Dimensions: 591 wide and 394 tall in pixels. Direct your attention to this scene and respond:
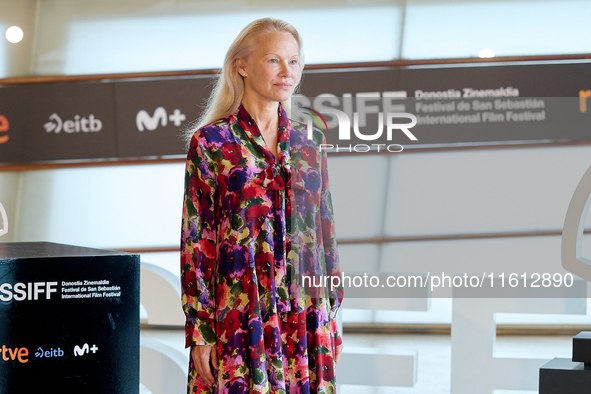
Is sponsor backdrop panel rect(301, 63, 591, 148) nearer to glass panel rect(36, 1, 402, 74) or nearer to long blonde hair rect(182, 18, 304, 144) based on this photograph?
long blonde hair rect(182, 18, 304, 144)

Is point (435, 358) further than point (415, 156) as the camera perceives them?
Yes

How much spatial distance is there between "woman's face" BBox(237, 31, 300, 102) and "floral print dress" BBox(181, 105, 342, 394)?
89mm

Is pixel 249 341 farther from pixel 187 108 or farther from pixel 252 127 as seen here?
pixel 187 108

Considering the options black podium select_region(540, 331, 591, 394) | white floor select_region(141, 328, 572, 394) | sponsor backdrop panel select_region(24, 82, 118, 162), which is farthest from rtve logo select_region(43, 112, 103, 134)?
black podium select_region(540, 331, 591, 394)

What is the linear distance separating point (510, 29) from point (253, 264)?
2964mm

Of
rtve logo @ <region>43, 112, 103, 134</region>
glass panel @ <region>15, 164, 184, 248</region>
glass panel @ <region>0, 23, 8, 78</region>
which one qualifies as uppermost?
glass panel @ <region>0, 23, 8, 78</region>

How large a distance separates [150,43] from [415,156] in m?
2.66

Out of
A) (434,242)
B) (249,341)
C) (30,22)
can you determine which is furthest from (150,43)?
(249,341)

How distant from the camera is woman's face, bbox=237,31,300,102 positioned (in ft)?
4.79

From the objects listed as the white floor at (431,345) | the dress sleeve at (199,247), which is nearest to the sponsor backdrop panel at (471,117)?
the dress sleeve at (199,247)

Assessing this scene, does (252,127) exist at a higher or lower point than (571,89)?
lower

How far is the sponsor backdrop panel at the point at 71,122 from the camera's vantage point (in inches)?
152

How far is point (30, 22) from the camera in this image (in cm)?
406

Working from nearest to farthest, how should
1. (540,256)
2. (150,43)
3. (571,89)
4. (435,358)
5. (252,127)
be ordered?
(252,127)
(540,256)
(571,89)
(435,358)
(150,43)
